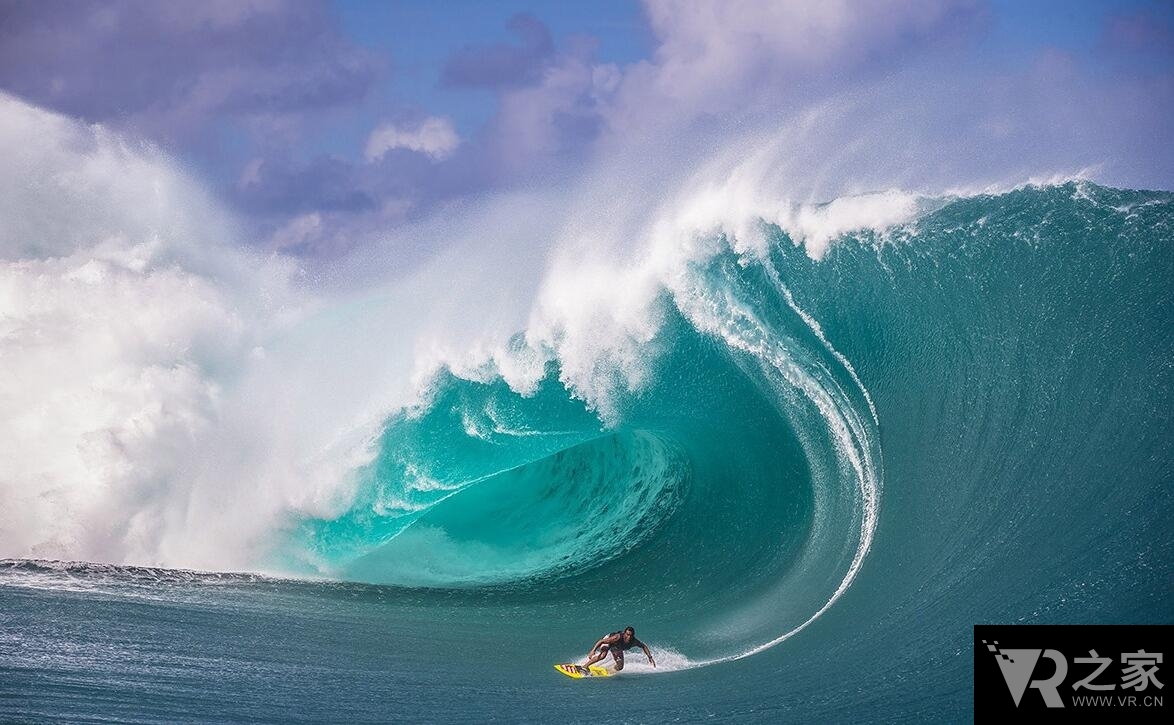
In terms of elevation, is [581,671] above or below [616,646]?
below

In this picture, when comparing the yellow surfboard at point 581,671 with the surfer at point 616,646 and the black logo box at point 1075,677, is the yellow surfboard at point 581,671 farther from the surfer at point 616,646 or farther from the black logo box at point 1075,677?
the black logo box at point 1075,677

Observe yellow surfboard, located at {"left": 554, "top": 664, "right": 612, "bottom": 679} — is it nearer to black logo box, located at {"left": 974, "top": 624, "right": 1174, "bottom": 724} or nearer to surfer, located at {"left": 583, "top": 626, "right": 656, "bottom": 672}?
surfer, located at {"left": 583, "top": 626, "right": 656, "bottom": 672}

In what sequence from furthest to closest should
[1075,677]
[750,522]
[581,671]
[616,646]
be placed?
[750,522] < [616,646] < [581,671] < [1075,677]

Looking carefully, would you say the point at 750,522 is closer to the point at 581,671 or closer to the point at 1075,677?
the point at 581,671

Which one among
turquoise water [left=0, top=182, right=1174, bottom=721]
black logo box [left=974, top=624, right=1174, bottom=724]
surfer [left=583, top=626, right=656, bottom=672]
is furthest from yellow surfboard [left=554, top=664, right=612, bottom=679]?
black logo box [left=974, top=624, right=1174, bottom=724]

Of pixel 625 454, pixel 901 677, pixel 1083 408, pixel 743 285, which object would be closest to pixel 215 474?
pixel 625 454

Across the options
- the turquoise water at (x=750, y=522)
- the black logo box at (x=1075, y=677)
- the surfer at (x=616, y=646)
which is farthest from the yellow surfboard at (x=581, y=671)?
the black logo box at (x=1075, y=677)

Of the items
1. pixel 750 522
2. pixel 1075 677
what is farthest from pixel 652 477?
pixel 1075 677
